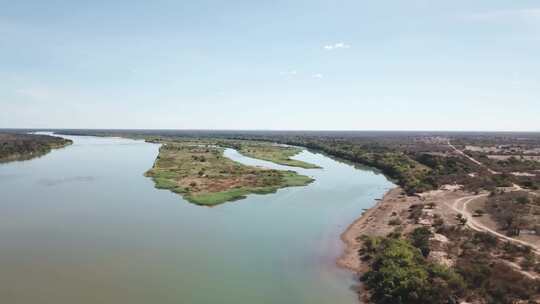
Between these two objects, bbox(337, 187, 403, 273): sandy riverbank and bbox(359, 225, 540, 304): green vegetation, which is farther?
bbox(337, 187, 403, 273): sandy riverbank

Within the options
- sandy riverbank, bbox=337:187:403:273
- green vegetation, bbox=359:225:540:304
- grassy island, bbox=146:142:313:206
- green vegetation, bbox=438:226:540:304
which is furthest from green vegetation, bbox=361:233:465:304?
grassy island, bbox=146:142:313:206

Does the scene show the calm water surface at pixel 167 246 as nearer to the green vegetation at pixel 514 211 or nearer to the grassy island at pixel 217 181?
the grassy island at pixel 217 181

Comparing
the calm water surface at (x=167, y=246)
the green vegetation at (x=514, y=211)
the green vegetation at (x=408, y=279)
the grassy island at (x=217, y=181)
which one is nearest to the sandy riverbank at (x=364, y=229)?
the calm water surface at (x=167, y=246)

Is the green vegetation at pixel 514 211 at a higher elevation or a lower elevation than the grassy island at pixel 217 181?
higher

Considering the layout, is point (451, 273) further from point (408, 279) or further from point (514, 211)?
point (514, 211)

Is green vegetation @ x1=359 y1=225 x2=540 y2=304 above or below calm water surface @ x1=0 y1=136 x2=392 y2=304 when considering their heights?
above

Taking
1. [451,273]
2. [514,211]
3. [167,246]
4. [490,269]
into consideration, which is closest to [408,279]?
[451,273]

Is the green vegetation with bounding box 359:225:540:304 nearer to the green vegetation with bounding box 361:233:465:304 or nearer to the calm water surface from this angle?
the green vegetation with bounding box 361:233:465:304

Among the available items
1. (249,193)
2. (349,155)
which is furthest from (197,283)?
(349,155)
